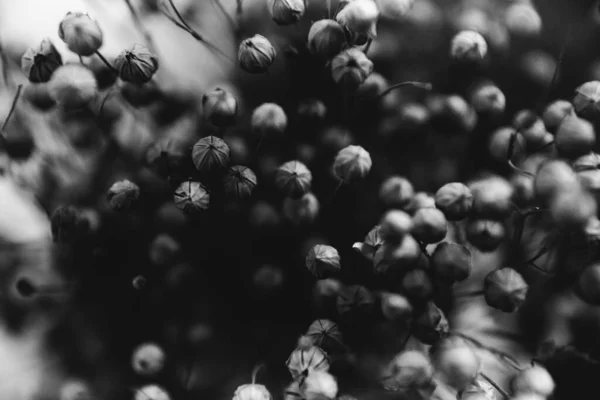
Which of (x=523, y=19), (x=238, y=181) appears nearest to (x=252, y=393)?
(x=238, y=181)

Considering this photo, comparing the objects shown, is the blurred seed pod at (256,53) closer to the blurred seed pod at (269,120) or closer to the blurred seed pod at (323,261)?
the blurred seed pod at (269,120)

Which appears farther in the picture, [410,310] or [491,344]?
[491,344]

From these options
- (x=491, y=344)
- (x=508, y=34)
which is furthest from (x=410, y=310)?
(x=508, y=34)

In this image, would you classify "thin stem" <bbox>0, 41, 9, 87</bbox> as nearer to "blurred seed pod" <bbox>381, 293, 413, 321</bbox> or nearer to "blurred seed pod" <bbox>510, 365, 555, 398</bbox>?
"blurred seed pod" <bbox>381, 293, 413, 321</bbox>

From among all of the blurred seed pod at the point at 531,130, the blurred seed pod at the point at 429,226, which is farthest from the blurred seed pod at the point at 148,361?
the blurred seed pod at the point at 531,130

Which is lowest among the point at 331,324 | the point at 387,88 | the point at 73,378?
the point at 73,378

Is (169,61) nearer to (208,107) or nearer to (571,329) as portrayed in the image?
(208,107)
